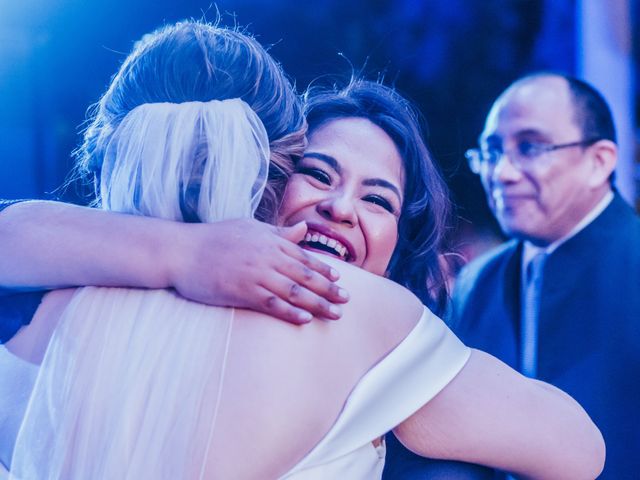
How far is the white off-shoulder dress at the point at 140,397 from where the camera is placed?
2.98 feet

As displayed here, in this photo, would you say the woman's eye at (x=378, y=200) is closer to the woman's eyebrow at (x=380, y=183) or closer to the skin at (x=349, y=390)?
the woman's eyebrow at (x=380, y=183)

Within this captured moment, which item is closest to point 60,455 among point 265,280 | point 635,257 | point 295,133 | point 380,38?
point 265,280

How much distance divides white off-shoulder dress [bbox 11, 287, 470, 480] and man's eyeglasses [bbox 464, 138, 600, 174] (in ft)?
6.40

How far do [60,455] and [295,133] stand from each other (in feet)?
1.92

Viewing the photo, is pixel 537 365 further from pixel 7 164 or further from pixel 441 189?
pixel 7 164

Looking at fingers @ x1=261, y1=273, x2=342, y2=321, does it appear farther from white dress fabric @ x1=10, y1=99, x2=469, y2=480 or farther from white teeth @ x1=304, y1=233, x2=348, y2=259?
white teeth @ x1=304, y1=233, x2=348, y2=259

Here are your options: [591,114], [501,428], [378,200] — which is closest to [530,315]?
[591,114]

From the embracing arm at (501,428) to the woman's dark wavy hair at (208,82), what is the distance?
15.1 inches

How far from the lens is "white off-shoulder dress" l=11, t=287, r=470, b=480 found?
35.8 inches

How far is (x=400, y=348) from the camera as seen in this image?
99cm

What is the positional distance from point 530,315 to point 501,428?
5.11ft

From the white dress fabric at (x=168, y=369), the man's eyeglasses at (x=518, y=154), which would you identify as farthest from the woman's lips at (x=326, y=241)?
the man's eyeglasses at (x=518, y=154)

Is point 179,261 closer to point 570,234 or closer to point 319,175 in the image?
point 319,175

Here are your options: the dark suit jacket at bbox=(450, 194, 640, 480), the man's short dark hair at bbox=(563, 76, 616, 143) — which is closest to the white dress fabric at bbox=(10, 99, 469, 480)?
the dark suit jacket at bbox=(450, 194, 640, 480)
